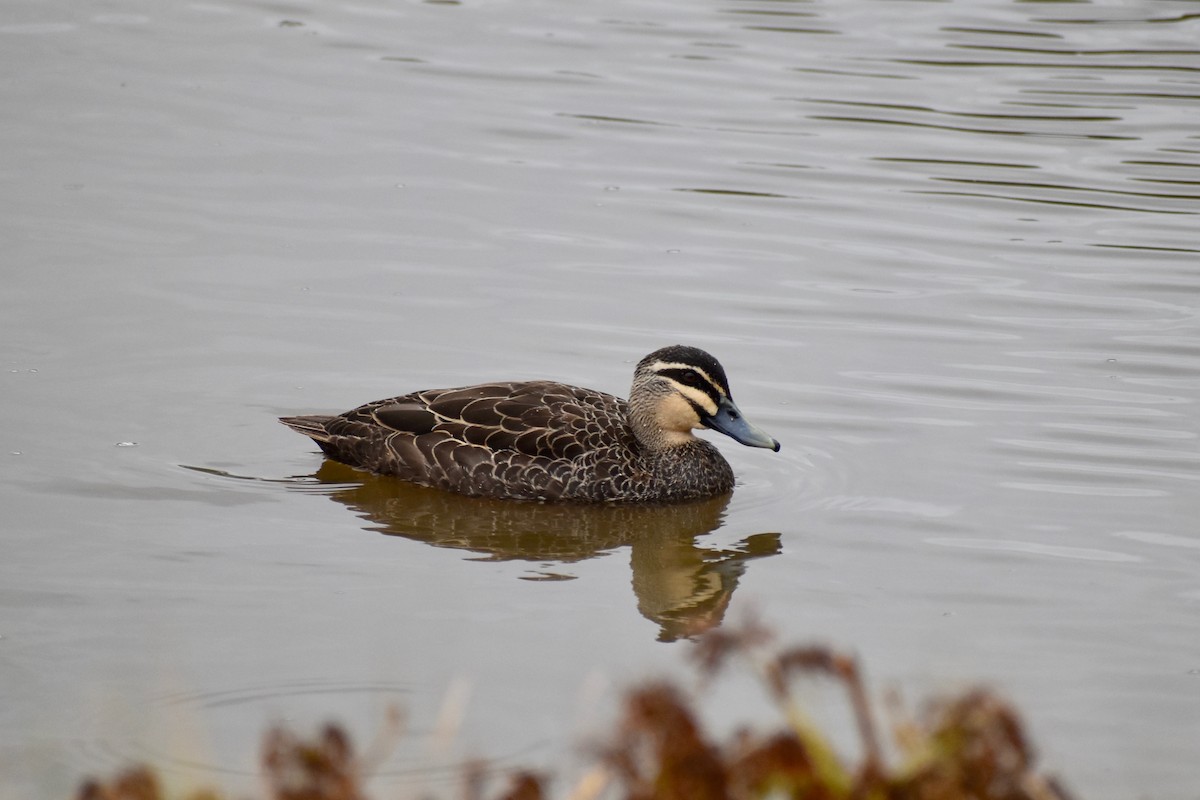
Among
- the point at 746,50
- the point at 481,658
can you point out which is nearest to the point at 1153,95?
the point at 746,50

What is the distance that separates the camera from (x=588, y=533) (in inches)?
381

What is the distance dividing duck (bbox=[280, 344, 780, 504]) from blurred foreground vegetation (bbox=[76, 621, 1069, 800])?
20.2 ft

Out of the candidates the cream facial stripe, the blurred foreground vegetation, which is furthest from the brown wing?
the blurred foreground vegetation

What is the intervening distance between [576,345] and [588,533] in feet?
9.25

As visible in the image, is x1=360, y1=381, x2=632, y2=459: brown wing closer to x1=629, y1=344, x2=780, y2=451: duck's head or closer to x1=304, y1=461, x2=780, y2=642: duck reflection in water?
x1=629, y1=344, x2=780, y2=451: duck's head

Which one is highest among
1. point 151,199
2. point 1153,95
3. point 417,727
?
point 1153,95

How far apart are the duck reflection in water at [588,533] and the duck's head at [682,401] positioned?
1.60 ft

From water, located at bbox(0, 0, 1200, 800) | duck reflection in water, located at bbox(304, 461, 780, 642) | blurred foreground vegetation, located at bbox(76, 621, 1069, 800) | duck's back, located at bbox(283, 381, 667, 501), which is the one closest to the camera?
blurred foreground vegetation, located at bbox(76, 621, 1069, 800)

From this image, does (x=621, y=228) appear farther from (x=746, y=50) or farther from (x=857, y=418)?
(x=746, y=50)

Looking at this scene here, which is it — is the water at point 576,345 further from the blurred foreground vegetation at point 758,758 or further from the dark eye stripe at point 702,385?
the blurred foreground vegetation at point 758,758

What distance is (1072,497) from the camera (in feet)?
32.1

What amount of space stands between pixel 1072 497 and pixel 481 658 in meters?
4.08

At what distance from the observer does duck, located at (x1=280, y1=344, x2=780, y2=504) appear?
400 inches

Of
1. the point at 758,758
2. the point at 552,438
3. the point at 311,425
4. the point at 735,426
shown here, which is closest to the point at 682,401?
the point at 735,426
